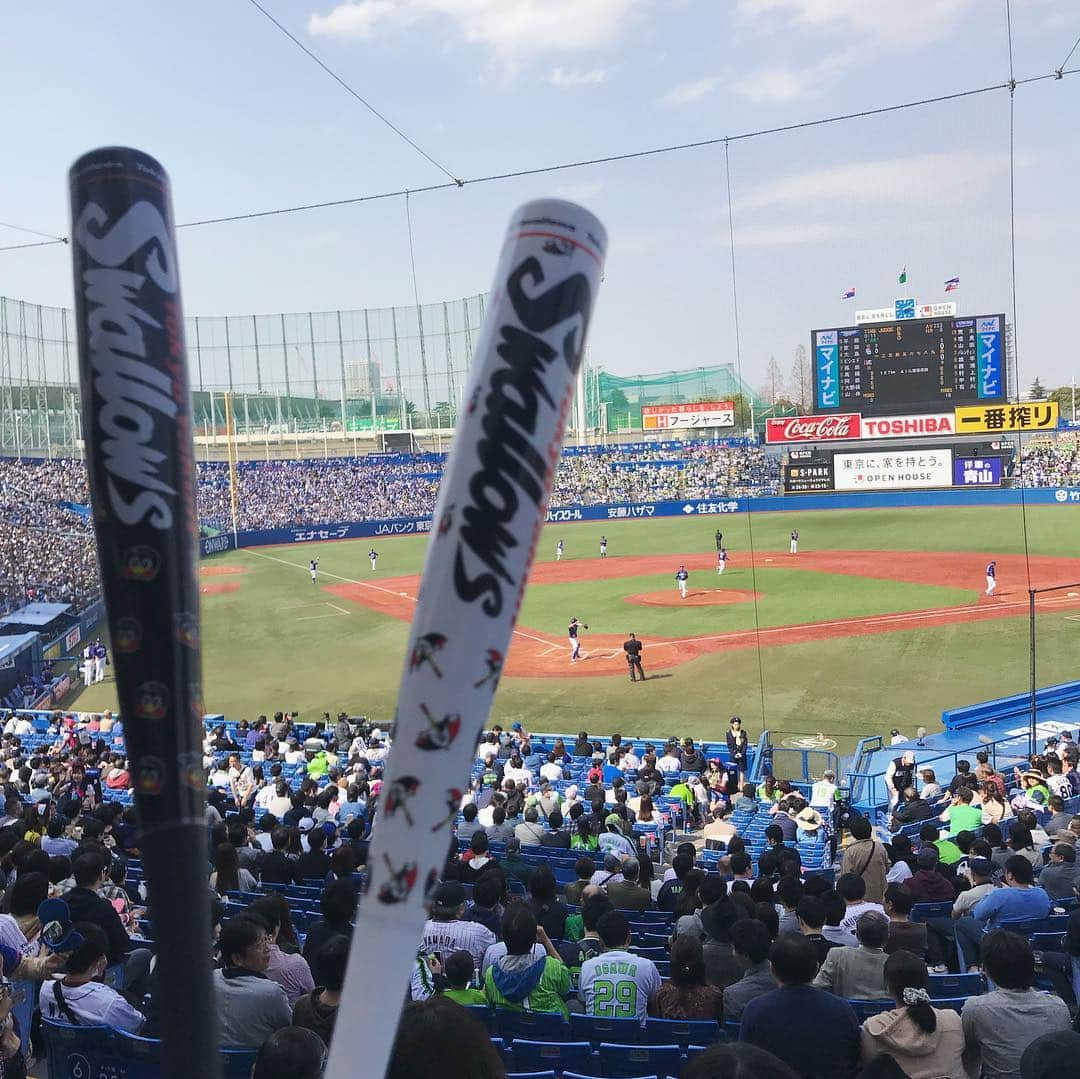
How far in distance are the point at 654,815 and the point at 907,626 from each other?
48.0 ft

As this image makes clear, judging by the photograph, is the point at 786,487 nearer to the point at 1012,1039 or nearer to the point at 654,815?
the point at 654,815

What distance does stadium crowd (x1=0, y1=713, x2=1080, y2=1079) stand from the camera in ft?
10.3

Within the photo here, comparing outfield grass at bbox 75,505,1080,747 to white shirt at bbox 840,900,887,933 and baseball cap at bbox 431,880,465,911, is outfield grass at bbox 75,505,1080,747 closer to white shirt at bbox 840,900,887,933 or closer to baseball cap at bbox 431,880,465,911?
white shirt at bbox 840,900,887,933

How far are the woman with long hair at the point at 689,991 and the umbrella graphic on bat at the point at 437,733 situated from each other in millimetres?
3097

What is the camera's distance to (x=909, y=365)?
118 ft

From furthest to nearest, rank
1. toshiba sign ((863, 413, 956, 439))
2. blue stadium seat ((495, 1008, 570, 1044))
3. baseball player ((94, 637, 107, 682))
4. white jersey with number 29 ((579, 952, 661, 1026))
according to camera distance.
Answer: toshiba sign ((863, 413, 956, 439))
baseball player ((94, 637, 107, 682))
white jersey with number 29 ((579, 952, 661, 1026))
blue stadium seat ((495, 1008, 570, 1044))

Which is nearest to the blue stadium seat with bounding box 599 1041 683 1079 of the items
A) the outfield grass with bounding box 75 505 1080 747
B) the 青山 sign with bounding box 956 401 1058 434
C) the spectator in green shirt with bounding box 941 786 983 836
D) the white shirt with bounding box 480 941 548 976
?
the white shirt with bounding box 480 941 548 976

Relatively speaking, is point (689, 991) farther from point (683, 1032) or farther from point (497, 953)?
point (497, 953)

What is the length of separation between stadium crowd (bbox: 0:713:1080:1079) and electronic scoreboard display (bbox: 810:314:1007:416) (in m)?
28.2

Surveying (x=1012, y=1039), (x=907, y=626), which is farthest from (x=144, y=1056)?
(x=907, y=626)

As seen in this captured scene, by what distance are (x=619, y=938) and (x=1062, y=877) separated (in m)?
3.48

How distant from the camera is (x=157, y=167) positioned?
1.86 metres

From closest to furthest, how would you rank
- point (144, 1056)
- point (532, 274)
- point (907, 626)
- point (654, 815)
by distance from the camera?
1. point (532, 274)
2. point (144, 1056)
3. point (654, 815)
4. point (907, 626)

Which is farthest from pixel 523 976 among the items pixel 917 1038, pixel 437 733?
pixel 437 733
